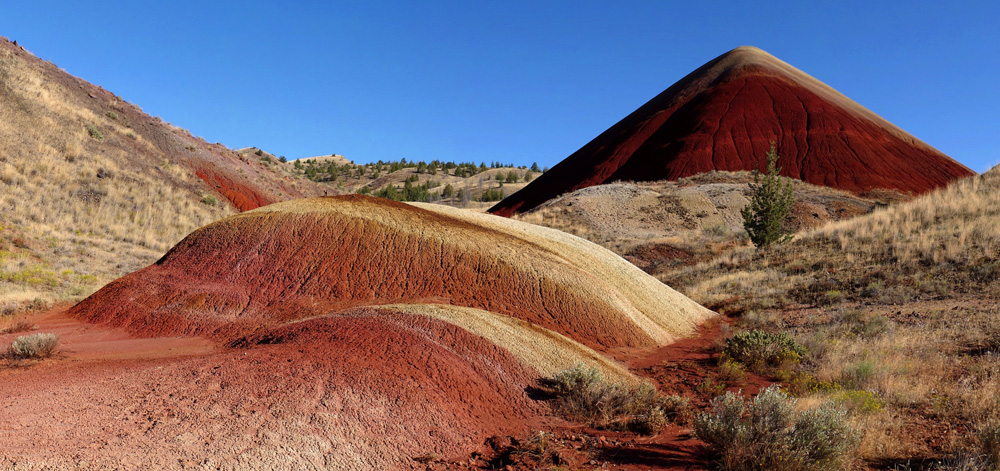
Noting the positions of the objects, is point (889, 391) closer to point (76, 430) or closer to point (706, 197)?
point (76, 430)

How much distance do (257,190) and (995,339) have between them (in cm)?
3531

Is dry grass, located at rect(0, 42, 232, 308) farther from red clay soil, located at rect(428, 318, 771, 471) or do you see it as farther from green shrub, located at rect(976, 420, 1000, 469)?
green shrub, located at rect(976, 420, 1000, 469)

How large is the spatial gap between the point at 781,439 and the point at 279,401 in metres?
4.84

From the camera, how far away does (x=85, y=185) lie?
72.8ft

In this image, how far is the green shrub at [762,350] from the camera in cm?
951

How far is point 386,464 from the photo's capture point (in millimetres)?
5094

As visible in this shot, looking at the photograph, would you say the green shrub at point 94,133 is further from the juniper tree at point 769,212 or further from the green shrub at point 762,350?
the juniper tree at point 769,212

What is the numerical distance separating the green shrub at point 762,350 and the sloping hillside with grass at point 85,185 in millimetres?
14386

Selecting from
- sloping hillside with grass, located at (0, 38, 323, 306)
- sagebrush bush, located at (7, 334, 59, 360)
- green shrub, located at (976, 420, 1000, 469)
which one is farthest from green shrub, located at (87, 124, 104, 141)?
green shrub, located at (976, 420, 1000, 469)

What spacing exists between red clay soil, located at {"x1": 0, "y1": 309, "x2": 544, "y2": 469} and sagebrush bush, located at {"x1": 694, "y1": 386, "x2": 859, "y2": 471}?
2096 mm

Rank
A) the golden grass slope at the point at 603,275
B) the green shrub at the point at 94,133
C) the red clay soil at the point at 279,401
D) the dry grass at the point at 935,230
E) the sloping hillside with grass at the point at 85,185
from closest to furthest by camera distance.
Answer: the red clay soil at the point at 279,401
the golden grass slope at the point at 603,275
the dry grass at the point at 935,230
the sloping hillside with grass at the point at 85,185
the green shrub at the point at 94,133

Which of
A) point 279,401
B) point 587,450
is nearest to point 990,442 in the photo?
point 587,450

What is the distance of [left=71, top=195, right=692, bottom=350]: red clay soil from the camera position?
9.65 m

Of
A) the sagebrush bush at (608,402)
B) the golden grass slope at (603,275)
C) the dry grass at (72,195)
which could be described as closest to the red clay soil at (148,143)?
the dry grass at (72,195)
